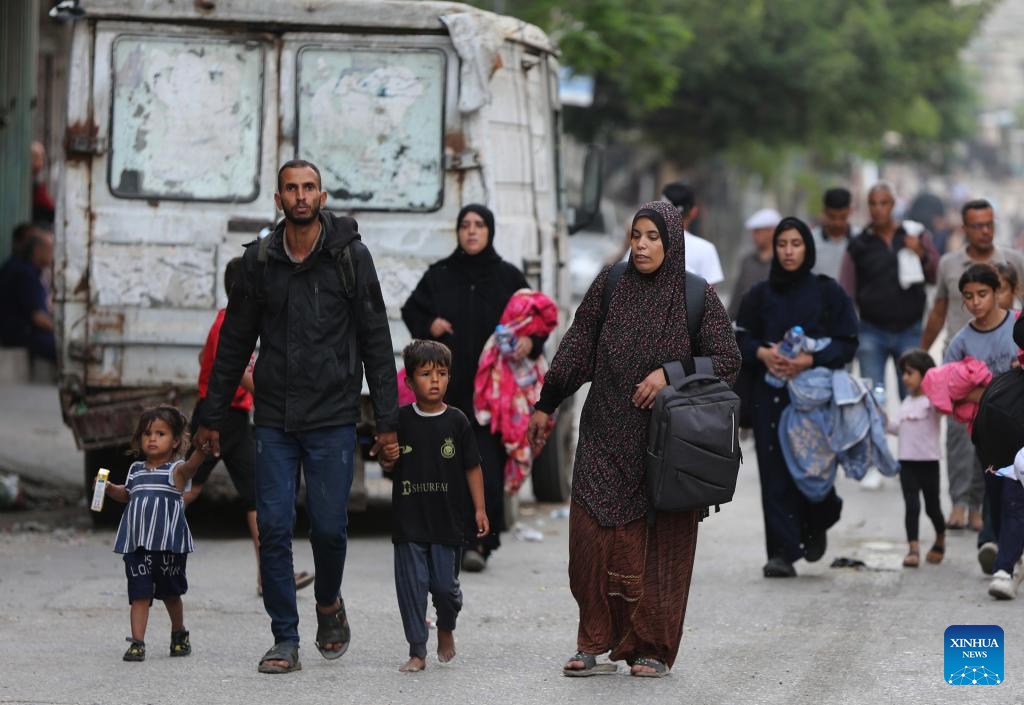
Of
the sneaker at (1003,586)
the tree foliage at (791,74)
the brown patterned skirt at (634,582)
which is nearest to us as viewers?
the brown patterned skirt at (634,582)

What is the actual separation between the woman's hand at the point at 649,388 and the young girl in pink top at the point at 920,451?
3217mm

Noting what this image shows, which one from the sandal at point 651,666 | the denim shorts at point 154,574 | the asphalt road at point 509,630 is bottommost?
the asphalt road at point 509,630

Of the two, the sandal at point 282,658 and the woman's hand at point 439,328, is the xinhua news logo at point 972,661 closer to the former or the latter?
the sandal at point 282,658

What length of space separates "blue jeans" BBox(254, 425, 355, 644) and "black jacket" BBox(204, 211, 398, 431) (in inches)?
3.1

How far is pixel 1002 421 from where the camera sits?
338 inches

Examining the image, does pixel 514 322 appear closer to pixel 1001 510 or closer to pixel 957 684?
pixel 1001 510

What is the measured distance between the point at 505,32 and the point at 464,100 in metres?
0.52

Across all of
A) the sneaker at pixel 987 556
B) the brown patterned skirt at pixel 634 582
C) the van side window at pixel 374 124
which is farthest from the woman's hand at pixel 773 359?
the brown patterned skirt at pixel 634 582

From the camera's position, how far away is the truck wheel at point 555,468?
40.9 ft

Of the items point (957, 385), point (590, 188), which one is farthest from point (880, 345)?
point (957, 385)

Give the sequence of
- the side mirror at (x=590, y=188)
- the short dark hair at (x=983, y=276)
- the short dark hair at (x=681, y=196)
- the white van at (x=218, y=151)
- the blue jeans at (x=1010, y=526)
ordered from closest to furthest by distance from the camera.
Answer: the blue jeans at (x=1010, y=526) < the short dark hair at (x=983, y=276) < the white van at (x=218, y=151) < the short dark hair at (x=681, y=196) < the side mirror at (x=590, y=188)

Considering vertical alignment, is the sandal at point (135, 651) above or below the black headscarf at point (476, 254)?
below

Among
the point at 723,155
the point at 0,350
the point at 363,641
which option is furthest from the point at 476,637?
the point at 723,155

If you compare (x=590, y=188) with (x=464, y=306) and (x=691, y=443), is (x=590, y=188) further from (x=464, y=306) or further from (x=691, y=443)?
(x=691, y=443)
